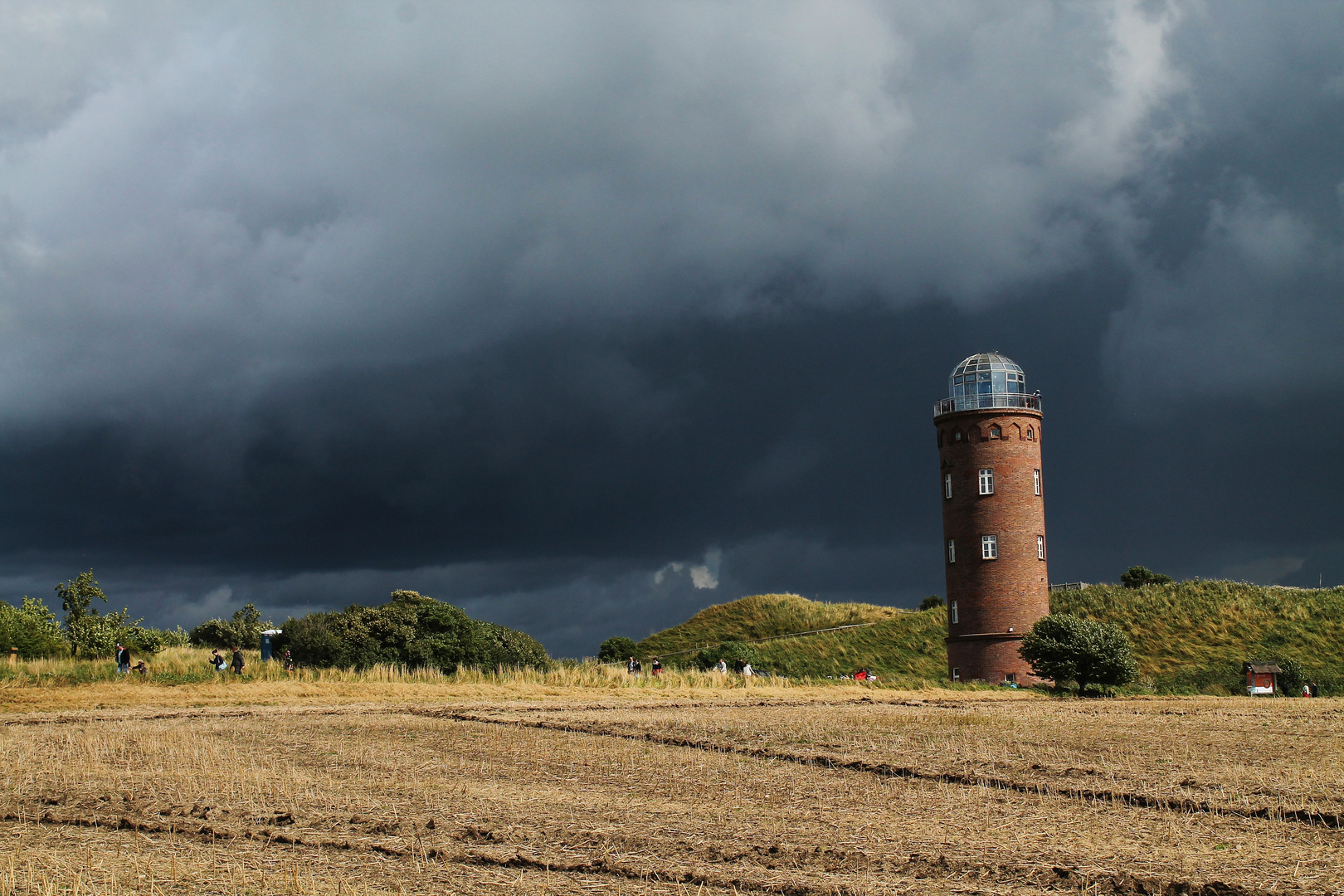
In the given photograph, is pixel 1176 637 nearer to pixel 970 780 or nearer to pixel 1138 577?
pixel 1138 577

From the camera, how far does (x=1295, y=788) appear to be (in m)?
17.2

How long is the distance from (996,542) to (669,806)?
41.4m

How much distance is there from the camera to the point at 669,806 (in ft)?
52.0

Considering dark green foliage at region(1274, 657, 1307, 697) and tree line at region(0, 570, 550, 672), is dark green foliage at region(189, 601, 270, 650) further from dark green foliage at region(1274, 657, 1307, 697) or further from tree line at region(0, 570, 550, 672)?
dark green foliage at region(1274, 657, 1307, 697)

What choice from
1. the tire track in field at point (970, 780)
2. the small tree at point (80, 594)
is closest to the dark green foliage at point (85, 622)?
the small tree at point (80, 594)

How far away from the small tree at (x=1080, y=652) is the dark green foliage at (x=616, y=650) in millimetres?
32175

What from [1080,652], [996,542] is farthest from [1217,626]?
[1080,652]

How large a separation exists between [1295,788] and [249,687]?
32788 mm

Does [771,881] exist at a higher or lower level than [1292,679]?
higher

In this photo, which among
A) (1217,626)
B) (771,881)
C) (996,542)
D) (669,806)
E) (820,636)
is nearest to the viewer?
(771,881)

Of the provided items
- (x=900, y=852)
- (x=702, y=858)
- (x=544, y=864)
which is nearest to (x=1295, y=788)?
(x=900, y=852)

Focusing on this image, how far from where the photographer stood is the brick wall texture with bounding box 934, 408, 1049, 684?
53.8 meters

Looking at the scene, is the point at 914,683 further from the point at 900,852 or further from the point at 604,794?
the point at 900,852

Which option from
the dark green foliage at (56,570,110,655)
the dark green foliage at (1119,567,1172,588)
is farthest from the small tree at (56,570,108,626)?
the dark green foliage at (1119,567,1172,588)
